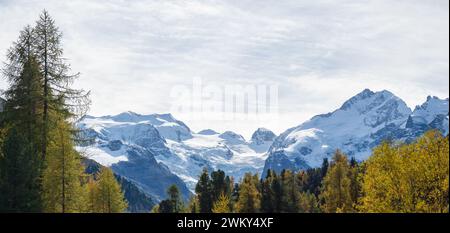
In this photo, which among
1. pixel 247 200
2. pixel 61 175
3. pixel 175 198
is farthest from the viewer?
pixel 175 198

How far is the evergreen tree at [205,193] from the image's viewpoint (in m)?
88.0

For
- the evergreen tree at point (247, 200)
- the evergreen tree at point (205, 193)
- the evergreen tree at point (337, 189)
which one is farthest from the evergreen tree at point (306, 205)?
the evergreen tree at point (205, 193)

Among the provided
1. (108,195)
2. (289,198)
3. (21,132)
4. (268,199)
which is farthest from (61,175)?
(268,199)

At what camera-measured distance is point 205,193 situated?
3494 inches

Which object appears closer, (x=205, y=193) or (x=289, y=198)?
(x=289, y=198)

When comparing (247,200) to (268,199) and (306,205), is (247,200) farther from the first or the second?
(306,205)

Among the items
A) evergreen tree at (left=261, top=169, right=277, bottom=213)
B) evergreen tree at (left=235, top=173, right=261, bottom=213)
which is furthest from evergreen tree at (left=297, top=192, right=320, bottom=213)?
evergreen tree at (left=235, top=173, right=261, bottom=213)

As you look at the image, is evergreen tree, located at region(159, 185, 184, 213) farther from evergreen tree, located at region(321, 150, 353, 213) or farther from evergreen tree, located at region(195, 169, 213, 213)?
evergreen tree, located at region(321, 150, 353, 213)

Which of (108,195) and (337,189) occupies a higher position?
(337,189)

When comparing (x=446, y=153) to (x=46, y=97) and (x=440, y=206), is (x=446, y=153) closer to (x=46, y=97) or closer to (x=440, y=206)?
(x=440, y=206)

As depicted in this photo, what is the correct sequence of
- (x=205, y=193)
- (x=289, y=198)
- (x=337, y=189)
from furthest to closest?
(x=205, y=193) < (x=289, y=198) < (x=337, y=189)

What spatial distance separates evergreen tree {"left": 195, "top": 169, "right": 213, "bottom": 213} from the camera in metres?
88.0

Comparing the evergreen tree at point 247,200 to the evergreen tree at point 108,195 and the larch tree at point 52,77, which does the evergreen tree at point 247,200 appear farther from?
the larch tree at point 52,77
